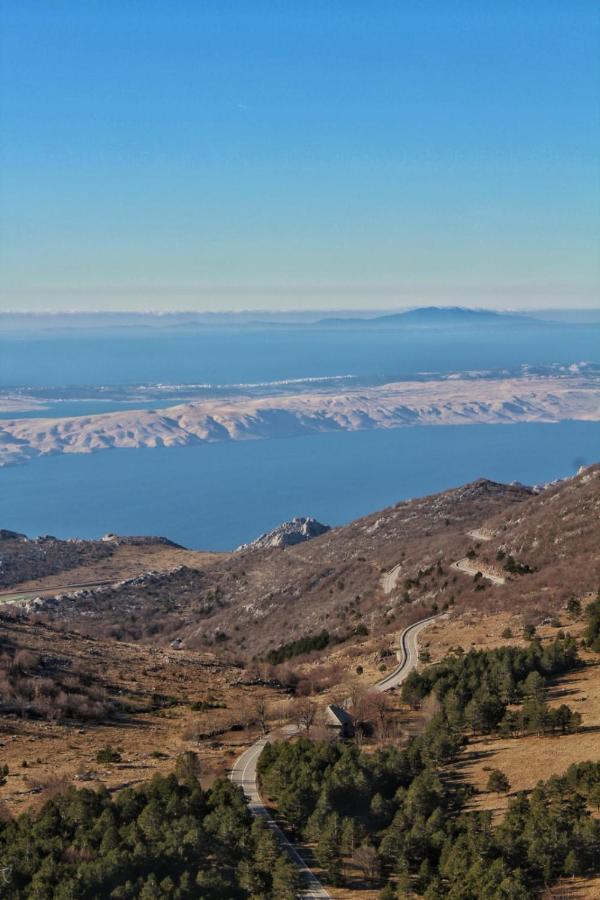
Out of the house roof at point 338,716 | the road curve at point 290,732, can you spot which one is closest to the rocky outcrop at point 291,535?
the road curve at point 290,732

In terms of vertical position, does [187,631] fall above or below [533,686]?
below

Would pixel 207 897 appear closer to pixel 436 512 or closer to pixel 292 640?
pixel 292 640

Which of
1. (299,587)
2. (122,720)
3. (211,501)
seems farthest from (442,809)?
(211,501)

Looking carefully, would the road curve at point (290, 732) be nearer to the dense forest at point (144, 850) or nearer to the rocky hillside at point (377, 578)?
the dense forest at point (144, 850)

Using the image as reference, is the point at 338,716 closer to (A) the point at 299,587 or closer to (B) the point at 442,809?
(B) the point at 442,809

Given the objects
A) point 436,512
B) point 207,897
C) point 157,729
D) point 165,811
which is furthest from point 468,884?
point 436,512

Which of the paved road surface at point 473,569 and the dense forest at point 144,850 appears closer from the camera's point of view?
the dense forest at point 144,850
